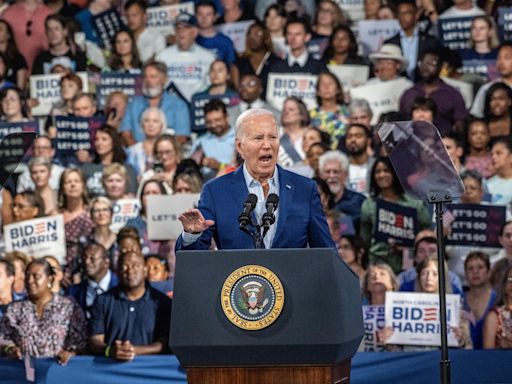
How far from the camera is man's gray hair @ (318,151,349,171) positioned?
8.42 metres

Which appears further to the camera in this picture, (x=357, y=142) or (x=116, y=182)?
(x=116, y=182)

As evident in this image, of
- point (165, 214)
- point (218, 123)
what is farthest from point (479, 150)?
point (165, 214)

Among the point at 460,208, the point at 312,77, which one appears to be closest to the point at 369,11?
the point at 312,77

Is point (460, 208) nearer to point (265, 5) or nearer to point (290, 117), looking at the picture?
point (290, 117)

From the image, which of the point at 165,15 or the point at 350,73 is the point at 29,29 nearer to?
the point at 165,15

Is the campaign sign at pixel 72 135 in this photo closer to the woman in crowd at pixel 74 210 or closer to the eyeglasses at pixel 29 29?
the woman in crowd at pixel 74 210

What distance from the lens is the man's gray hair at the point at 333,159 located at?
332 inches

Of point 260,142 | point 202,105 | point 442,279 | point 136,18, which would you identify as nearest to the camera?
point 260,142

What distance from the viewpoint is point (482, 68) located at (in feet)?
29.2

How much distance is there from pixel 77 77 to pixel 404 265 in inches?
129

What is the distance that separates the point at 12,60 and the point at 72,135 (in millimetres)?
1188

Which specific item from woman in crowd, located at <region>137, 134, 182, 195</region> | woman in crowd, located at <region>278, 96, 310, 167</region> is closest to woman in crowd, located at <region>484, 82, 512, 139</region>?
→ woman in crowd, located at <region>278, 96, 310, 167</region>

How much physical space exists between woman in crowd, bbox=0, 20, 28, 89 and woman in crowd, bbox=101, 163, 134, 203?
4.89 ft

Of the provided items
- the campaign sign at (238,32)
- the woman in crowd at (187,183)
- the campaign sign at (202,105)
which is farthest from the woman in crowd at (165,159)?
the campaign sign at (238,32)
